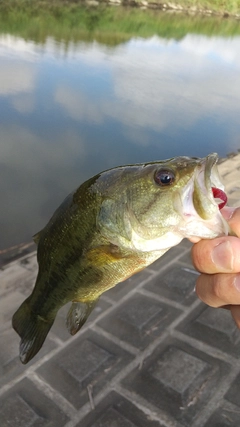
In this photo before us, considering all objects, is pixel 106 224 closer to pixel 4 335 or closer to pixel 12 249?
pixel 4 335

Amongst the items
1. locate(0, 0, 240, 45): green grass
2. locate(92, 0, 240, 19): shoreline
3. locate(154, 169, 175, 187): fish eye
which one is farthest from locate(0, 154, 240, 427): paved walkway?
locate(92, 0, 240, 19): shoreline

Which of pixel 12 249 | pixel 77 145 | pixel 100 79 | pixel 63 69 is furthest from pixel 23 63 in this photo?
pixel 12 249

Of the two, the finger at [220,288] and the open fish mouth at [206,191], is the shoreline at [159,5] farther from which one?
the open fish mouth at [206,191]

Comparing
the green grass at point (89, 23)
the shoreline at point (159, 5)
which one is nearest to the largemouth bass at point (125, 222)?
the green grass at point (89, 23)

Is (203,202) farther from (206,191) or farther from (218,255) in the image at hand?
(218,255)

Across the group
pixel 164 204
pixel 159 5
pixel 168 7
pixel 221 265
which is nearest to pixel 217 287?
pixel 221 265
